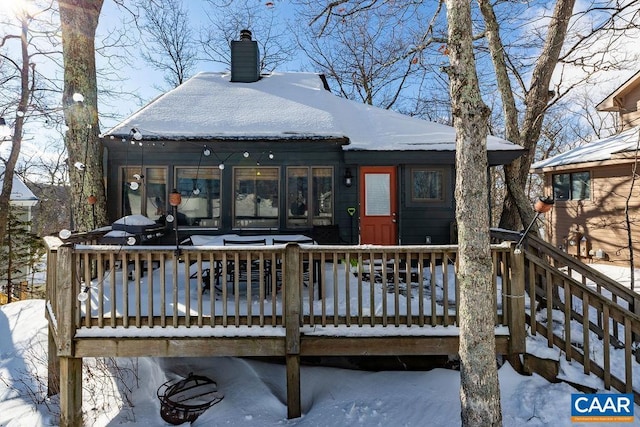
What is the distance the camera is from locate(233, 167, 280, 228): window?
7.46 meters

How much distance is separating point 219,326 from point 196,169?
4.75m

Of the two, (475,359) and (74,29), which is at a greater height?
(74,29)

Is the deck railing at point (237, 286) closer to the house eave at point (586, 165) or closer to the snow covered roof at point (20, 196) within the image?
the house eave at point (586, 165)

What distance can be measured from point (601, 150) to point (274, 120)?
33.0 feet

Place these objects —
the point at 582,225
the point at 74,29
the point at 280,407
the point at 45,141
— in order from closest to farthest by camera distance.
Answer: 1. the point at 280,407
2. the point at 74,29
3. the point at 582,225
4. the point at 45,141

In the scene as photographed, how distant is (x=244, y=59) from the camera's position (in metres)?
9.62

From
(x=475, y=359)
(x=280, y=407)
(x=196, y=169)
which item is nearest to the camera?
(x=475, y=359)

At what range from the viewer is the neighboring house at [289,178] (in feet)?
23.1

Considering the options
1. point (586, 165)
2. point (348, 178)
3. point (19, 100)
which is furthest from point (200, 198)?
point (586, 165)

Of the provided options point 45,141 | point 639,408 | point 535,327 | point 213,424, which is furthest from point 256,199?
point 45,141

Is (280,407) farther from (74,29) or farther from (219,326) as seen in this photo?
(74,29)

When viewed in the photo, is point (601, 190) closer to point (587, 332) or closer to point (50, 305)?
point (587, 332)

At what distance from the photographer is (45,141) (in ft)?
44.7

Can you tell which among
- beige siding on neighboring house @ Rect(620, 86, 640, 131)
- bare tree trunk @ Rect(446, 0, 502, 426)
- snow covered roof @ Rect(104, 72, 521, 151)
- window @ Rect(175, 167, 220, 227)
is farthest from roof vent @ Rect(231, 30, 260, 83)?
beige siding on neighboring house @ Rect(620, 86, 640, 131)
